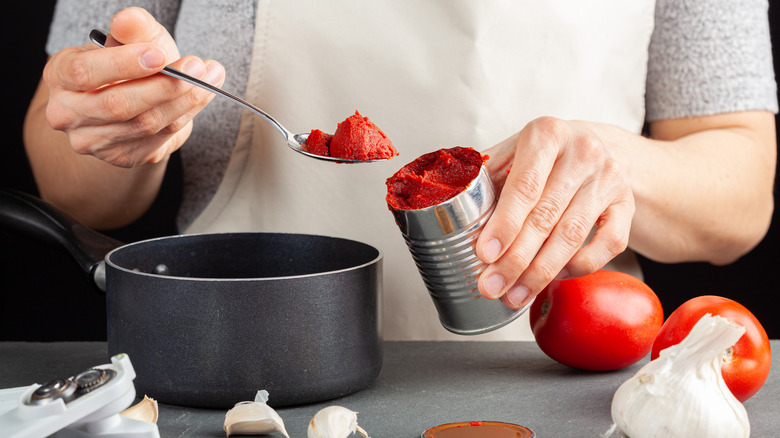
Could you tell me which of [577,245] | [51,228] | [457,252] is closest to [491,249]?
[457,252]

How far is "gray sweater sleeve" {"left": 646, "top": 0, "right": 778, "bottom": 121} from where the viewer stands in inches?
58.4

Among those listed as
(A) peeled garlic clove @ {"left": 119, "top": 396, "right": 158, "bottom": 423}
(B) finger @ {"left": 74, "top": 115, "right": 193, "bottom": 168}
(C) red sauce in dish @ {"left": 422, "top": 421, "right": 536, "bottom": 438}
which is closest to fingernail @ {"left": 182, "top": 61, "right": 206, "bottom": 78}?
(B) finger @ {"left": 74, "top": 115, "right": 193, "bottom": 168}

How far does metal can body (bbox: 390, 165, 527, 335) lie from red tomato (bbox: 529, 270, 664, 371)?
0.13 metres

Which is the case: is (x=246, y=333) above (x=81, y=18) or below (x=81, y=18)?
below

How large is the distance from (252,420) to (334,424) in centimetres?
9

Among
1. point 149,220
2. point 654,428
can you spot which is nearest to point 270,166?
point 654,428

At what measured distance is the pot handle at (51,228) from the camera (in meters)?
1.11

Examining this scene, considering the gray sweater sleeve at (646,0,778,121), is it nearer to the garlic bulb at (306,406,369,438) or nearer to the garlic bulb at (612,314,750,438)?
the garlic bulb at (612,314,750,438)

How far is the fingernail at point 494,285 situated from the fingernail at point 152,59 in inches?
17.9

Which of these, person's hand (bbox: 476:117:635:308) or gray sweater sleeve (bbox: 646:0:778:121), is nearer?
person's hand (bbox: 476:117:635:308)

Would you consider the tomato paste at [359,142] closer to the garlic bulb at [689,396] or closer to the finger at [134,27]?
the finger at [134,27]

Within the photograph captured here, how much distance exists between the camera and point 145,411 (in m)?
0.86

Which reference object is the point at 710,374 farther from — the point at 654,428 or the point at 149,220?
the point at 149,220

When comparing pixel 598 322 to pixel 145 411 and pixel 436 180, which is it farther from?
pixel 145 411
